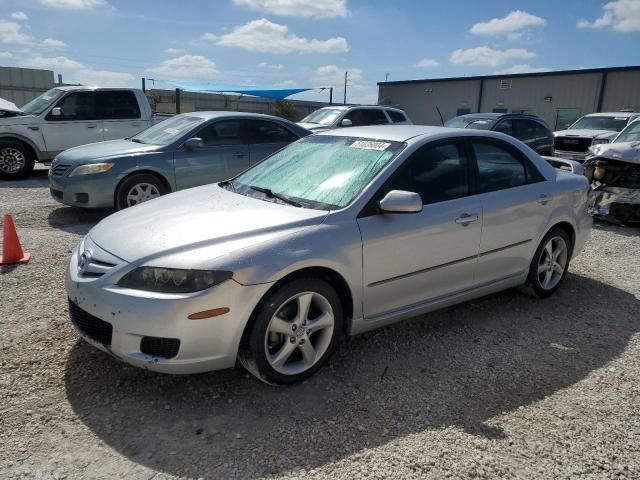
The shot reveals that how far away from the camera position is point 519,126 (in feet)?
40.5

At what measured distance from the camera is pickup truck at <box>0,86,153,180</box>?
10367 mm

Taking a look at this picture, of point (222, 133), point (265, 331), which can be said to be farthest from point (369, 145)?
point (222, 133)

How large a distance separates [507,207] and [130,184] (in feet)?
16.7

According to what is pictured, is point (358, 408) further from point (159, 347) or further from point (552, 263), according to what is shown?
point (552, 263)

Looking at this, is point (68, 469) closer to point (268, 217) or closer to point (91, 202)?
point (268, 217)

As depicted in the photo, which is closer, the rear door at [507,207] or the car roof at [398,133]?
the car roof at [398,133]

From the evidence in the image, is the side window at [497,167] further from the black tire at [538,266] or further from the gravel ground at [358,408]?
the gravel ground at [358,408]

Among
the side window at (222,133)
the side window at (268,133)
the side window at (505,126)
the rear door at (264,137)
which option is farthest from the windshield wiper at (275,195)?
the side window at (505,126)

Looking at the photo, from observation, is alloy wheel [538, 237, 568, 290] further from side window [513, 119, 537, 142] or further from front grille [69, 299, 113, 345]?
side window [513, 119, 537, 142]

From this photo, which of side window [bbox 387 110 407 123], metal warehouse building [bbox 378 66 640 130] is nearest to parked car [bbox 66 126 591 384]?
side window [bbox 387 110 407 123]

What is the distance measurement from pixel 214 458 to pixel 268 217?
4.69ft

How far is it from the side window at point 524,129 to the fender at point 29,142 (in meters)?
10.4

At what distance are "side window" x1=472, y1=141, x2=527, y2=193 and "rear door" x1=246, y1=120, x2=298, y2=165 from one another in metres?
4.49

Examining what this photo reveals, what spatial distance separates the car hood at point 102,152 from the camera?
7.10 metres
